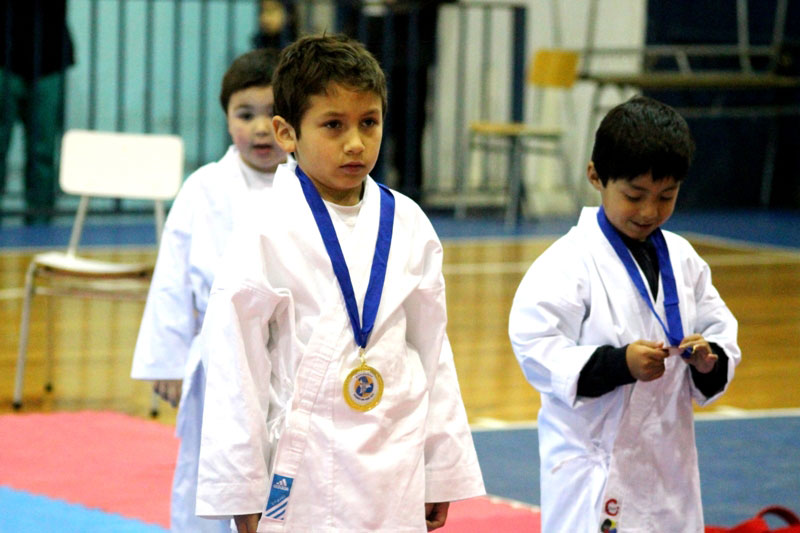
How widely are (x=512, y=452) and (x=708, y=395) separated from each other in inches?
59.5

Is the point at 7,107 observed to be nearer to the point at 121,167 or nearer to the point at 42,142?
the point at 42,142

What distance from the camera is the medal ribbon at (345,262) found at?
1.75 meters

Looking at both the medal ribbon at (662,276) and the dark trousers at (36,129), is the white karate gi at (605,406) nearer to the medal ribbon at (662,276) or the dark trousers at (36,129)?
the medal ribbon at (662,276)

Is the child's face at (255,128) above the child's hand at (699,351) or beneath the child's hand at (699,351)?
above

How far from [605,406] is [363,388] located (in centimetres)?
56

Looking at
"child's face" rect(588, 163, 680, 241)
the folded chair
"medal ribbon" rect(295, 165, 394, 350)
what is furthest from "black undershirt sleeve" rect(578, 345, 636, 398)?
the folded chair

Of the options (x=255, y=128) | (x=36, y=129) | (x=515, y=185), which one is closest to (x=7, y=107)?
(x=36, y=129)

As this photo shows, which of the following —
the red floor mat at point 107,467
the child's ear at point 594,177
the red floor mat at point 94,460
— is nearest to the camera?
the child's ear at point 594,177

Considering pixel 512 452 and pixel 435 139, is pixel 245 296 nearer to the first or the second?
pixel 512 452

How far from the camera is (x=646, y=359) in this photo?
198 centimetres

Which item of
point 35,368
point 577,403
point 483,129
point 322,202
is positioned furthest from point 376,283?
→ point 483,129

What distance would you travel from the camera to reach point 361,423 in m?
1.75

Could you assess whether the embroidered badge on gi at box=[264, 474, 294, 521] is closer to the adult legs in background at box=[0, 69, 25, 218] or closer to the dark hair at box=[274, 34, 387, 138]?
the dark hair at box=[274, 34, 387, 138]

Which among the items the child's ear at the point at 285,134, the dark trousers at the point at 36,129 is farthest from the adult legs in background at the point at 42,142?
the child's ear at the point at 285,134
